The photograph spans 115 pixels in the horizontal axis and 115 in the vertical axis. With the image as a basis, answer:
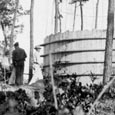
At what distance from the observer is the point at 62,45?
20.0 metres

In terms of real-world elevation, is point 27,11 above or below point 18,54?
above

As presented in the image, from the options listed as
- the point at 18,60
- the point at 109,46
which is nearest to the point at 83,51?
the point at 18,60

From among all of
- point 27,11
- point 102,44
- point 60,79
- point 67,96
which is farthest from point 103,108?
point 27,11

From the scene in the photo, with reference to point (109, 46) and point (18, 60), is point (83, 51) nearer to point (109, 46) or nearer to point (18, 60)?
point (18, 60)

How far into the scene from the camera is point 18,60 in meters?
13.8

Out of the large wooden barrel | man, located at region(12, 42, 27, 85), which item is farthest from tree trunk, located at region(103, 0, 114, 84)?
the large wooden barrel

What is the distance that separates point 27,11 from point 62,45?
12.5 metres

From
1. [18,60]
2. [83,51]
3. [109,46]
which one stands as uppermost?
[109,46]

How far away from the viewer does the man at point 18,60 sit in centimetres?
1346

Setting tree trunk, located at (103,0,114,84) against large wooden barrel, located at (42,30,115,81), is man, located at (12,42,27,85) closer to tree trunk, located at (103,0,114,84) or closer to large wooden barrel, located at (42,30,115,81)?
tree trunk, located at (103,0,114,84)

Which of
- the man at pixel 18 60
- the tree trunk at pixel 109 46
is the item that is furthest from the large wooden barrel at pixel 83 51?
the tree trunk at pixel 109 46

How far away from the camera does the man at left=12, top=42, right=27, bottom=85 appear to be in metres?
13.5

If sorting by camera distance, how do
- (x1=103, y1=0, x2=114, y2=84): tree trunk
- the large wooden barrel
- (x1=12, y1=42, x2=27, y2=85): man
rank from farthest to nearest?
the large wooden barrel → (x1=12, y1=42, x2=27, y2=85): man → (x1=103, y1=0, x2=114, y2=84): tree trunk

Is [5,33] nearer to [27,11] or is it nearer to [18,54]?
[27,11]
